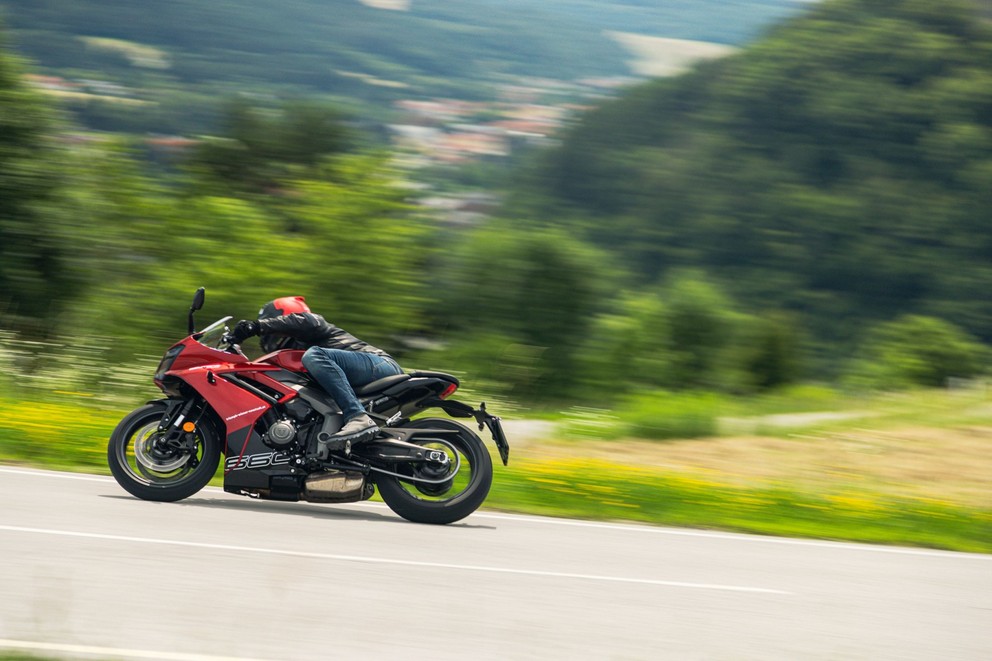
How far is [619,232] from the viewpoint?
111125mm

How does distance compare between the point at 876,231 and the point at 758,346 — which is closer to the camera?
the point at 758,346

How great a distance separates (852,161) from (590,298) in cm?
5594

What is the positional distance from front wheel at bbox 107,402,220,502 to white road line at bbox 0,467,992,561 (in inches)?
30.9

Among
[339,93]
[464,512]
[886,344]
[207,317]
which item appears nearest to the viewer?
[464,512]

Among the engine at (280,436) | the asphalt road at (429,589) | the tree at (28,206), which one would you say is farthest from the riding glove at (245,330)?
the tree at (28,206)

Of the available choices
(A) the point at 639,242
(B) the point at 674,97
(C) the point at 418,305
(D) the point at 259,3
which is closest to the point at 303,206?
(C) the point at 418,305

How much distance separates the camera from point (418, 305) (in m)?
45.0

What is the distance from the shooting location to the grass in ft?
30.9

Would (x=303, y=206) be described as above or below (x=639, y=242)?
above

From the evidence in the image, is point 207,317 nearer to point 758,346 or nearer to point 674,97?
point 758,346

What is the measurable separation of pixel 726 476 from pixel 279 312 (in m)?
6.32

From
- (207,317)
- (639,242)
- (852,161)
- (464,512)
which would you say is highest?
(464,512)

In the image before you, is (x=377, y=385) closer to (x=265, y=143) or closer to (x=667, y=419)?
(x=667, y=419)

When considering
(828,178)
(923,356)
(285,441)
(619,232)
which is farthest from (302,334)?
(828,178)
